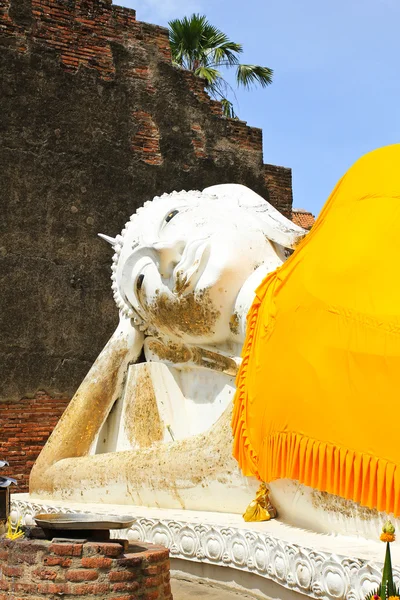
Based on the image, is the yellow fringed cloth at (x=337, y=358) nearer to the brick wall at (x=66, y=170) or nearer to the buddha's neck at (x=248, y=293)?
the buddha's neck at (x=248, y=293)

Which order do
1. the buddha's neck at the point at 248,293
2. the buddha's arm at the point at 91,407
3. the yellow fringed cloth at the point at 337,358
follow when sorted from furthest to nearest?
1. the buddha's arm at the point at 91,407
2. the buddha's neck at the point at 248,293
3. the yellow fringed cloth at the point at 337,358

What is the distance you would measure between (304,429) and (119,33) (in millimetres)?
6654

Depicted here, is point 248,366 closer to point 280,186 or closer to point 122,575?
point 122,575

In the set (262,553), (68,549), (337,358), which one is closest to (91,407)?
(262,553)

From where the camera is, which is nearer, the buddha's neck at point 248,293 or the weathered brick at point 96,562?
the weathered brick at point 96,562

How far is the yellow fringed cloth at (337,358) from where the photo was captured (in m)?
3.09

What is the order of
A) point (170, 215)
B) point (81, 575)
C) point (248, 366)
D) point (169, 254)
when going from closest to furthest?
point (81, 575) < point (248, 366) < point (169, 254) < point (170, 215)

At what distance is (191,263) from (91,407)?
1184mm

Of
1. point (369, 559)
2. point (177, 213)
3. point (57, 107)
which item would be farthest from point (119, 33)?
point (369, 559)

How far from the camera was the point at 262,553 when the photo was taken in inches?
136

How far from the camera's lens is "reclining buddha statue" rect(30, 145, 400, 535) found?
3.19 meters

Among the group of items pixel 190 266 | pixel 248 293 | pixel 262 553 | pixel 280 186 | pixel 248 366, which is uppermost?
pixel 280 186

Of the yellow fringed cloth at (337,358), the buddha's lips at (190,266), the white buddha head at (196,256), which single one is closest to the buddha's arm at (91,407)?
the white buddha head at (196,256)

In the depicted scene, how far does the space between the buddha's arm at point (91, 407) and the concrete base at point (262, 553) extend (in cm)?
48
